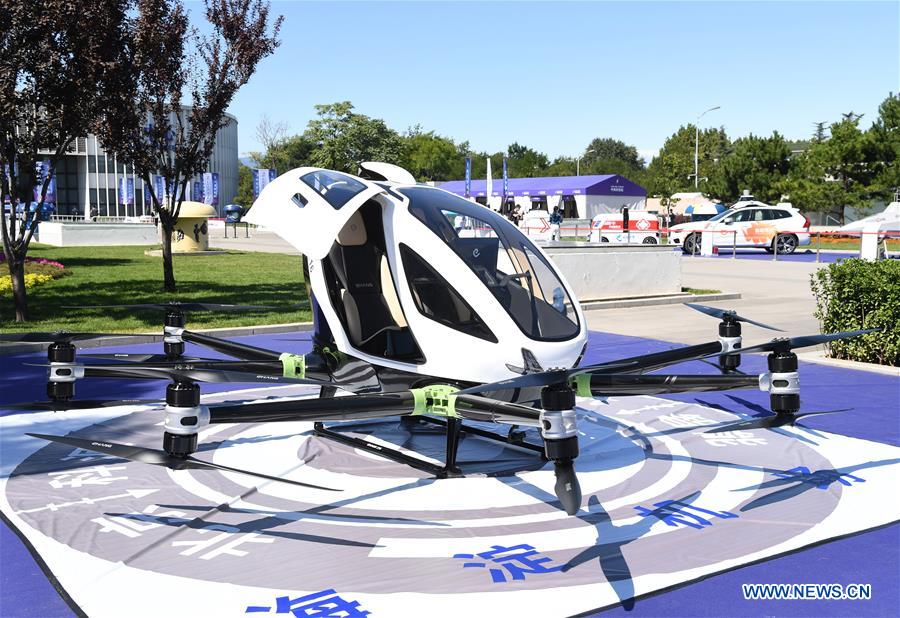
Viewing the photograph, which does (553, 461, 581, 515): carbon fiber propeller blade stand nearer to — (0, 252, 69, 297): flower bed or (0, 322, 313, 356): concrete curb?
(0, 322, 313, 356): concrete curb

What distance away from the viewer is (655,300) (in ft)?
64.0

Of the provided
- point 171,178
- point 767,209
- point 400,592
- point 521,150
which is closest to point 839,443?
point 400,592

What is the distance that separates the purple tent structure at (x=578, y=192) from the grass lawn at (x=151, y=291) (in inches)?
1594

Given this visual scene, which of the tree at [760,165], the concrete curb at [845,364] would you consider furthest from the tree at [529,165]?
the concrete curb at [845,364]

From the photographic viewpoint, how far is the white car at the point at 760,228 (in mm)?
36000

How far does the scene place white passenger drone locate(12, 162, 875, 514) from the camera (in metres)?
5.37

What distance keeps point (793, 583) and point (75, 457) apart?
18.8ft

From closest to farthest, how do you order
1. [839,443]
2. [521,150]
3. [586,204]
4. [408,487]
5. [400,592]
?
[400,592]
[408,487]
[839,443]
[586,204]
[521,150]

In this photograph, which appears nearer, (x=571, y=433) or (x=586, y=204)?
(x=571, y=433)

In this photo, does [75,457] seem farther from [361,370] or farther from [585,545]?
[585,545]

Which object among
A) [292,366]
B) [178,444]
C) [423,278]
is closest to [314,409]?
[178,444]

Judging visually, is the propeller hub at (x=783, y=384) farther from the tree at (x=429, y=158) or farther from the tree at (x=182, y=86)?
the tree at (x=429, y=158)

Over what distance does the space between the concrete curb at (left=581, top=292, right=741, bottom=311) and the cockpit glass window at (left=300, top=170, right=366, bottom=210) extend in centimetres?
1177

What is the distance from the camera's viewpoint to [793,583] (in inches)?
194
